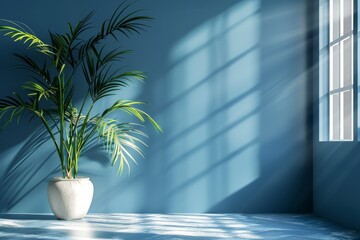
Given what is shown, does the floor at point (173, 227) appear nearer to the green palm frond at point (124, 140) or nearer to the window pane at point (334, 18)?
the green palm frond at point (124, 140)

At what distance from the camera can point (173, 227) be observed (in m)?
3.29

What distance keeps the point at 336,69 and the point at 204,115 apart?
1.15m

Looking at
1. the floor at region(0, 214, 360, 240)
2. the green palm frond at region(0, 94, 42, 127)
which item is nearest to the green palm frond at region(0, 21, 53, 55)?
the green palm frond at region(0, 94, 42, 127)

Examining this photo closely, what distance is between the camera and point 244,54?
402 cm

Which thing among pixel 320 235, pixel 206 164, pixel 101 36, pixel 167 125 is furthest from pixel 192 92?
pixel 320 235

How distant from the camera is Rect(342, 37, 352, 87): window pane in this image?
366 cm

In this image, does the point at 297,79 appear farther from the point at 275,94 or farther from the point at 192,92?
the point at 192,92

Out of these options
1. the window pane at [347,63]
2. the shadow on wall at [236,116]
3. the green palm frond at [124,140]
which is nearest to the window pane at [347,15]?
the window pane at [347,63]

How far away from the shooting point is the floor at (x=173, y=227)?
3.00 metres

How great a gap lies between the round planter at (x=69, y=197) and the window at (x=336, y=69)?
6.52ft

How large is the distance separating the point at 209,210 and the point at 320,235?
1.10 metres

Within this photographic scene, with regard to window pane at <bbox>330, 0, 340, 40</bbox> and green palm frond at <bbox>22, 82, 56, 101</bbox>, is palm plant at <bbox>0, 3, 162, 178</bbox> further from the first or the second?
window pane at <bbox>330, 0, 340, 40</bbox>

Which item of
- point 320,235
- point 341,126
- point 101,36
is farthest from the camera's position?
point 341,126

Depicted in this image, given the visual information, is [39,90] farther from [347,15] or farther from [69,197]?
[347,15]
